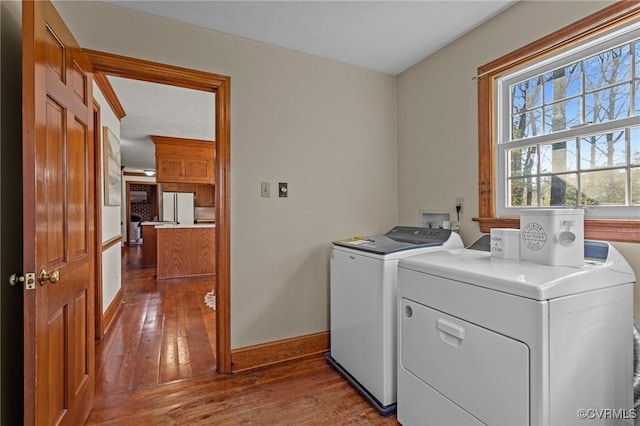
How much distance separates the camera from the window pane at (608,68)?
149 centimetres

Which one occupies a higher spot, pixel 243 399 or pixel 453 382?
pixel 453 382

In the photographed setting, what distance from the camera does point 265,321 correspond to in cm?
230

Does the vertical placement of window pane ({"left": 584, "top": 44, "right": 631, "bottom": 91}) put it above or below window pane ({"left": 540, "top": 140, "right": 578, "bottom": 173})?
above

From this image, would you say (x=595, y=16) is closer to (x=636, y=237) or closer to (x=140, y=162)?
(x=636, y=237)

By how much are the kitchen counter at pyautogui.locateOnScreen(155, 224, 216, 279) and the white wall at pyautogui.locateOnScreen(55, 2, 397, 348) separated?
3049 millimetres

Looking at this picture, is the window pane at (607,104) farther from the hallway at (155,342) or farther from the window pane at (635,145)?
the hallway at (155,342)

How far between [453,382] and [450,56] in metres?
2.14

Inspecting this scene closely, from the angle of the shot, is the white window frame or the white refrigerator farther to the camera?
the white refrigerator

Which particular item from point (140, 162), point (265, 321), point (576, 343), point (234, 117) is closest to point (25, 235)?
point (234, 117)

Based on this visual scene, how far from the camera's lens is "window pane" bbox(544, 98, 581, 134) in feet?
5.52

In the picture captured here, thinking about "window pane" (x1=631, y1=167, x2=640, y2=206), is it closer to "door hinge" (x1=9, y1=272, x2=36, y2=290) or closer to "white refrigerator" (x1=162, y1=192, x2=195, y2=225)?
"door hinge" (x1=9, y1=272, x2=36, y2=290)

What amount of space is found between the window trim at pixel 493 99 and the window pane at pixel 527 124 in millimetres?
119

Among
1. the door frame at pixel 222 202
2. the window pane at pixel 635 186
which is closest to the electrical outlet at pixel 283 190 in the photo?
the door frame at pixel 222 202
